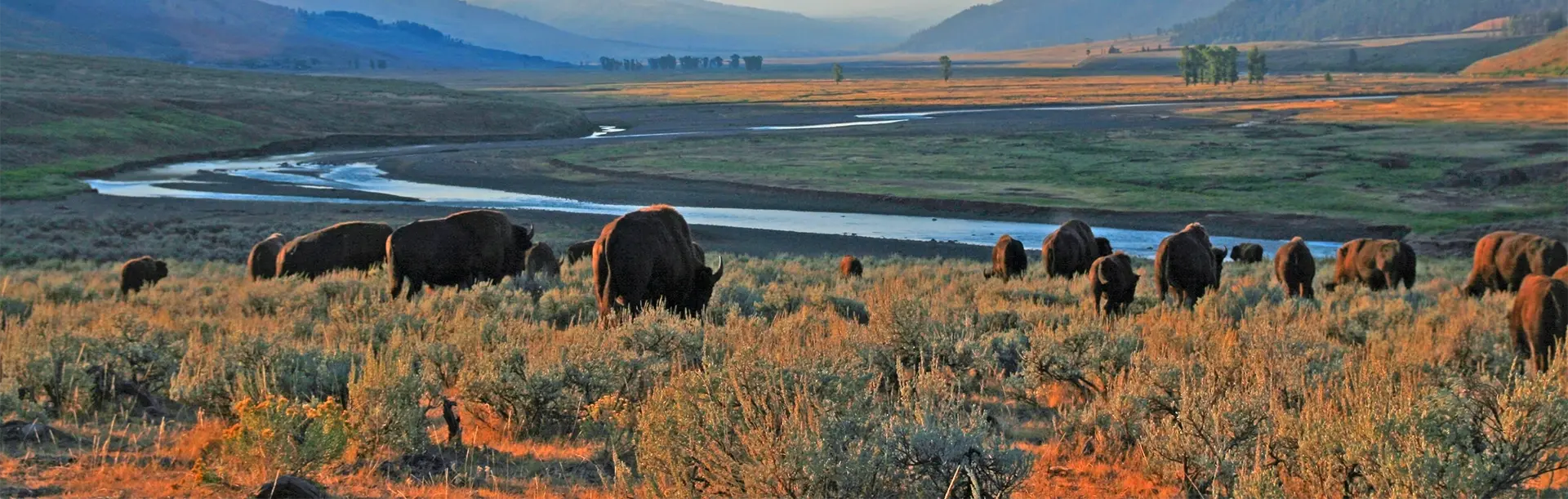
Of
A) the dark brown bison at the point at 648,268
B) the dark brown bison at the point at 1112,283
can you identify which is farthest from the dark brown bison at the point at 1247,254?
the dark brown bison at the point at 648,268

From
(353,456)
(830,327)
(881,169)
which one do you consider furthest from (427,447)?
(881,169)

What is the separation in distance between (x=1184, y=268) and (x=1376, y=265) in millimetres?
5937

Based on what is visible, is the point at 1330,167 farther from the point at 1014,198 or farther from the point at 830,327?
the point at 830,327

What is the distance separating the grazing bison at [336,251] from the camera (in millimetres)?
18516

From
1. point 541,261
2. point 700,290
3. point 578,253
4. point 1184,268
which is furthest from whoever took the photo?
point 578,253

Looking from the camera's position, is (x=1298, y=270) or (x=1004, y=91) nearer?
(x=1298, y=270)

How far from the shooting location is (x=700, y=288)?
12.9 metres

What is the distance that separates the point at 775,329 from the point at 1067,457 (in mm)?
3987

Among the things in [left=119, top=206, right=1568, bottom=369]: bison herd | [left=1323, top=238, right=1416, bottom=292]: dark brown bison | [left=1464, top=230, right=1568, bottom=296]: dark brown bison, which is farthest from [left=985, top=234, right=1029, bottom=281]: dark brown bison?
[left=1464, top=230, right=1568, bottom=296]: dark brown bison

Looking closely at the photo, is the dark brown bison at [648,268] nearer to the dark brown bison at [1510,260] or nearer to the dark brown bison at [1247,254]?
the dark brown bison at [1510,260]

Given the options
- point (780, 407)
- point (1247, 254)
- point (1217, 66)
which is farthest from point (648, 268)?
point (1217, 66)

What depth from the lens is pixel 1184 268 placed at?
51.6ft

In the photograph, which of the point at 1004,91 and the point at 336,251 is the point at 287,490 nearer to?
the point at 336,251

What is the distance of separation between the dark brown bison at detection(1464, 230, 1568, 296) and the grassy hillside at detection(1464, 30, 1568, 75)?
524ft
